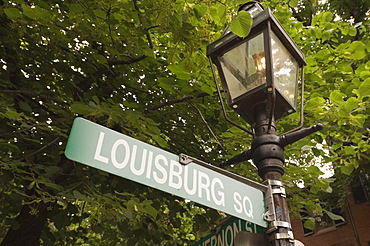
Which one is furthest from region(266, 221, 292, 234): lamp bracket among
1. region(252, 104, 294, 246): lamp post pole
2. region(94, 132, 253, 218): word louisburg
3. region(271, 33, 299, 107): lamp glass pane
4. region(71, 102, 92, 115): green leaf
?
region(71, 102, 92, 115): green leaf

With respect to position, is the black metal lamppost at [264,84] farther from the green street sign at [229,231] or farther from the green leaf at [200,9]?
the green leaf at [200,9]

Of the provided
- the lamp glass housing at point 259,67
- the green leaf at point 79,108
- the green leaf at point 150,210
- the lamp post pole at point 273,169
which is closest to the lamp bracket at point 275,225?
the lamp post pole at point 273,169

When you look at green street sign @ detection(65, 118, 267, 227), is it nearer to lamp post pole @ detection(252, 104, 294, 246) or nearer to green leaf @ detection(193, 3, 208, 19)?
lamp post pole @ detection(252, 104, 294, 246)

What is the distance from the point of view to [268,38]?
2125 millimetres

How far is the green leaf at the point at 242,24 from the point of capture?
6.74 ft

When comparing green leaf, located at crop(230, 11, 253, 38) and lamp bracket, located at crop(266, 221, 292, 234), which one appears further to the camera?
green leaf, located at crop(230, 11, 253, 38)

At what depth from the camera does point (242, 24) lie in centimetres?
207

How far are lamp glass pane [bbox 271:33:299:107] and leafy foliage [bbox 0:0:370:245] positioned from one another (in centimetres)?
82

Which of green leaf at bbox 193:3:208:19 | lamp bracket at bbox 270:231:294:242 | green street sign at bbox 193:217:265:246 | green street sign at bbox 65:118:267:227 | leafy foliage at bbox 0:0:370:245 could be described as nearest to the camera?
green street sign at bbox 65:118:267:227

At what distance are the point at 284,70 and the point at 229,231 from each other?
1177 mm

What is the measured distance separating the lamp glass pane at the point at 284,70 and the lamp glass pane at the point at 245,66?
0.28 feet

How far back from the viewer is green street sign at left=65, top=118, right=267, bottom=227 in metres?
1.42

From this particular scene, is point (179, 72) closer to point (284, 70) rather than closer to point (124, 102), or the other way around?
point (284, 70)

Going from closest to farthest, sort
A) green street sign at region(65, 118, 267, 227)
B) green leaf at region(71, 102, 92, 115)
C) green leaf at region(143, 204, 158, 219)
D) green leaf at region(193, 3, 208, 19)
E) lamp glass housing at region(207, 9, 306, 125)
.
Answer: green street sign at region(65, 118, 267, 227), lamp glass housing at region(207, 9, 306, 125), green leaf at region(193, 3, 208, 19), green leaf at region(71, 102, 92, 115), green leaf at region(143, 204, 158, 219)
